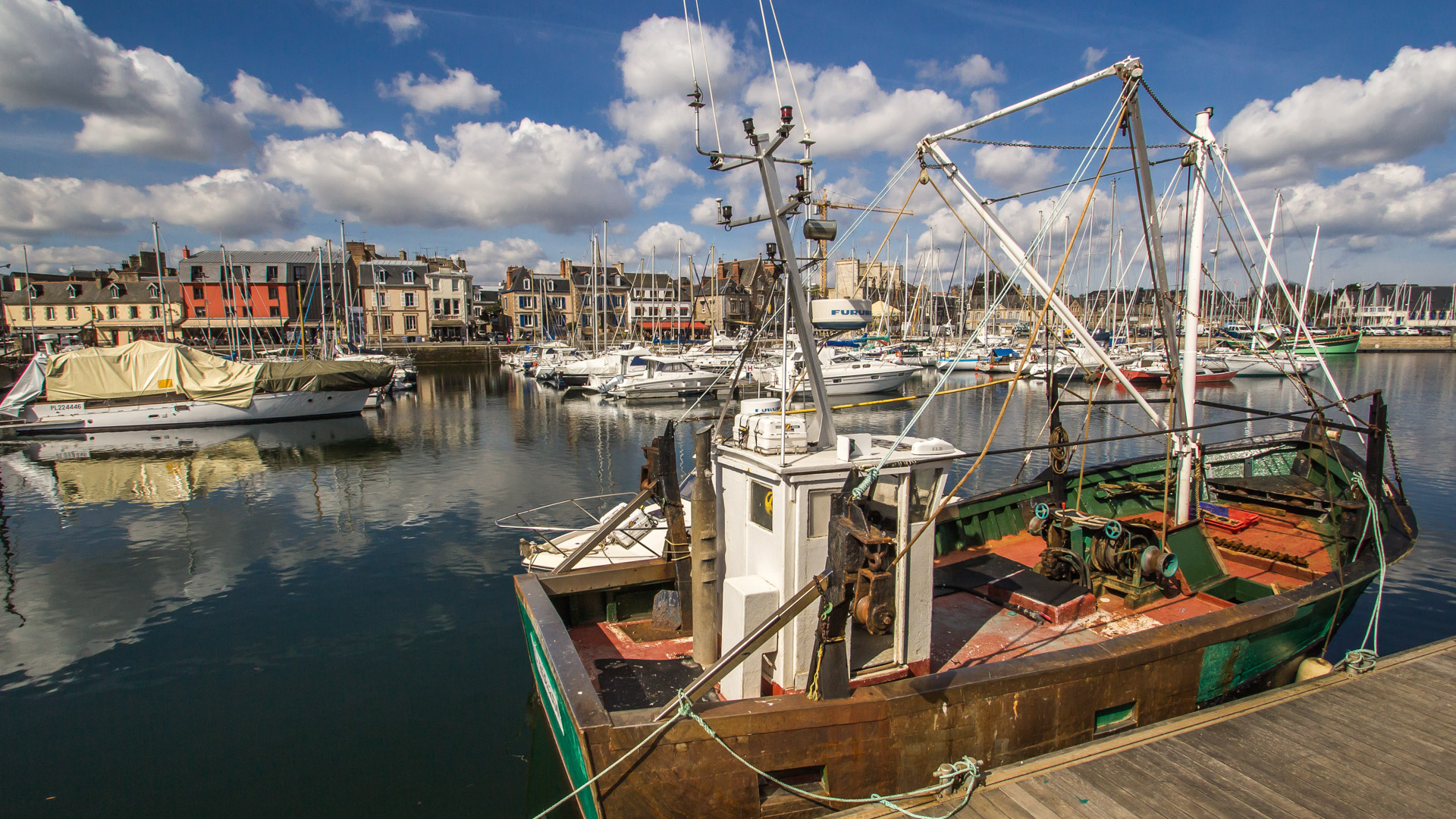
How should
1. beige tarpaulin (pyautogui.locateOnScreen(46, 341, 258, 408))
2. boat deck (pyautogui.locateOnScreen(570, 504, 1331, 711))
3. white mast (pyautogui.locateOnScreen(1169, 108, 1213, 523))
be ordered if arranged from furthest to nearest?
beige tarpaulin (pyautogui.locateOnScreen(46, 341, 258, 408)) → white mast (pyautogui.locateOnScreen(1169, 108, 1213, 523)) → boat deck (pyautogui.locateOnScreen(570, 504, 1331, 711))

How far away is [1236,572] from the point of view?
9.99m

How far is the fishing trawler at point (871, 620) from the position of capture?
209 inches

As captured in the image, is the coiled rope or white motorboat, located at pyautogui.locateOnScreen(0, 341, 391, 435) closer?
the coiled rope

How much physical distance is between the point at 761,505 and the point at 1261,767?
5.13 metres

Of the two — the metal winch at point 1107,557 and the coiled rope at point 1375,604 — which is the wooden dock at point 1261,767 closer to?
the coiled rope at point 1375,604

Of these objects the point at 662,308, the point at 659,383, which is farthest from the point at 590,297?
the point at 659,383

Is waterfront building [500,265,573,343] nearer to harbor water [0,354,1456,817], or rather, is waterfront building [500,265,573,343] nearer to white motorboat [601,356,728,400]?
white motorboat [601,356,728,400]

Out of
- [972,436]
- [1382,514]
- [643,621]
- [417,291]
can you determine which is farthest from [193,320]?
[1382,514]

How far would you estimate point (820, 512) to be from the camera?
5.91 m

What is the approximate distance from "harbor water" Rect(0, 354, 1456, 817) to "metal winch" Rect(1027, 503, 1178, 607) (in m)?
2.26

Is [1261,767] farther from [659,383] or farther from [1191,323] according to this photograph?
[659,383]

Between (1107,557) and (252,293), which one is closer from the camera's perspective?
(1107,557)

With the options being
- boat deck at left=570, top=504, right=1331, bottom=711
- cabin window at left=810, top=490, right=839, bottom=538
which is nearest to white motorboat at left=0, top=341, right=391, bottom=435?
boat deck at left=570, top=504, right=1331, bottom=711

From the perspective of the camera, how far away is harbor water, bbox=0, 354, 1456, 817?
8.55 m
